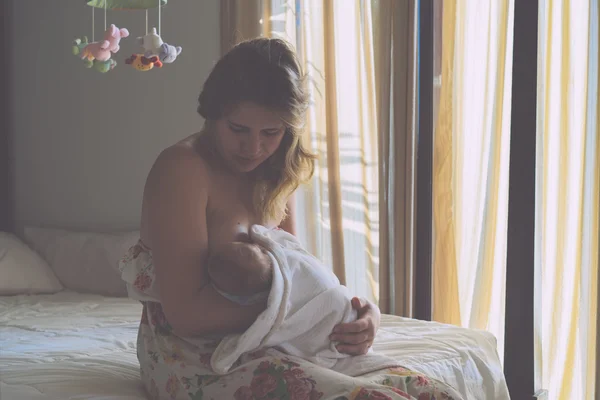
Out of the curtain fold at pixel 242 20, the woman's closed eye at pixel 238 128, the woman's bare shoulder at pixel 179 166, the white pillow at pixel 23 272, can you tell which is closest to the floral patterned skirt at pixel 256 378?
the woman's bare shoulder at pixel 179 166

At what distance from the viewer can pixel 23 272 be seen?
307 cm

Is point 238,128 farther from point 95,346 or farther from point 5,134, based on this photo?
point 5,134

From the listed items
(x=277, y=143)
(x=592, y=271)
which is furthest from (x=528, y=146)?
(x=277, y=143)

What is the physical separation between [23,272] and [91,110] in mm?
988

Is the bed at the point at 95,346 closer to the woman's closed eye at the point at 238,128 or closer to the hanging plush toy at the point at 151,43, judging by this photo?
the woman's closed eye at the point at 238,128

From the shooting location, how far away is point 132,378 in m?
1.60

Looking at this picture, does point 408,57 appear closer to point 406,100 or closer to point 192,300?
point 406,100

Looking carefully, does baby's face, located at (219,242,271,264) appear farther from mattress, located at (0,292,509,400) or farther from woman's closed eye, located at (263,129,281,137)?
mattress, located at (0,292,509,400)

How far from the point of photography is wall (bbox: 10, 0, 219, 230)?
343 cm

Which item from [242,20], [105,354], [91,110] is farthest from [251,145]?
[91,110]

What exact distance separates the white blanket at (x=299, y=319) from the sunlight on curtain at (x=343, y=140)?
4.94 ft

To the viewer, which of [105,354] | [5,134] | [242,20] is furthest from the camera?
[5,134]

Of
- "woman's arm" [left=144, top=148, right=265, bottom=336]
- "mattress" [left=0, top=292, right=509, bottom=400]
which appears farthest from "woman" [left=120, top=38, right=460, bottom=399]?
"mattress" [left=0, top=292, right=509, bottom=400]

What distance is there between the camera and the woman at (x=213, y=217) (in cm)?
127
